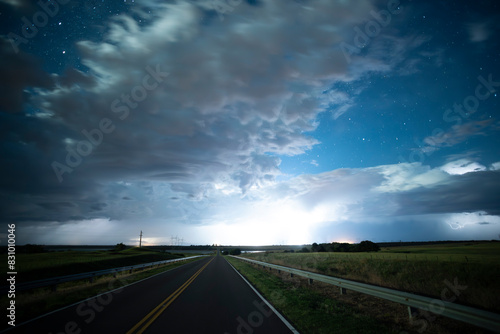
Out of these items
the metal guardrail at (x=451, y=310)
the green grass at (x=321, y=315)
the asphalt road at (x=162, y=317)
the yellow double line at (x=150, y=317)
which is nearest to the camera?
the metal guardrail at (x=451, y=310)

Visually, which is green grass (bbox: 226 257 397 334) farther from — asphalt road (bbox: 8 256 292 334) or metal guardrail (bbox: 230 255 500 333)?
metal guardrail (bbox: 230 255 500 333)

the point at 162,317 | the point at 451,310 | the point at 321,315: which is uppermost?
the point at 451,310

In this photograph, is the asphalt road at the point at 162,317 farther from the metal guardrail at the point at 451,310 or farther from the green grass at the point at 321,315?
the metal guardrail at the point at 451,310

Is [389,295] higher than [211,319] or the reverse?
higher

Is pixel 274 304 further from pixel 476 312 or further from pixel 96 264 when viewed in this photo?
pixel 96 264

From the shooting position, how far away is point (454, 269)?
47.5ft

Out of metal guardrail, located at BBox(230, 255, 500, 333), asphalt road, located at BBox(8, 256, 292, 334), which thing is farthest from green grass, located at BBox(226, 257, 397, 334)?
metal guardrail, located at BBox(230, 255, 500, 333)

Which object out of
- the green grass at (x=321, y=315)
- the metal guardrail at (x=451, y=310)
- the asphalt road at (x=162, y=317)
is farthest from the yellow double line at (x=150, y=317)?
the metal guardrail at (x=451, y=310)

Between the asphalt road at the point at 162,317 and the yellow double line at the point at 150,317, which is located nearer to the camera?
the yellow double line at the point at 150,317

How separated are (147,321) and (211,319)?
5.96ft

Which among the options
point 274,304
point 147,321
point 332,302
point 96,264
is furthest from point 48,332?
point 96,264

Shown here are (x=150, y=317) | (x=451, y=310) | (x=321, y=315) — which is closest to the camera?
(x=451, y=310)

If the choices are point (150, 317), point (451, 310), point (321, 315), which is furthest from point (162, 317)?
point (451, 310)

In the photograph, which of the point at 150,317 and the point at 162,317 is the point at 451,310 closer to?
the point at 162,317
